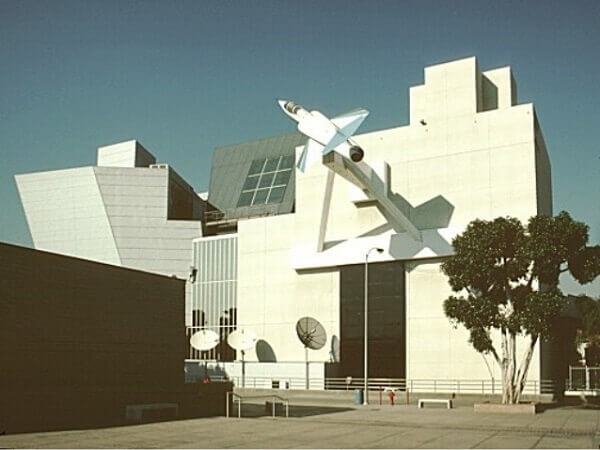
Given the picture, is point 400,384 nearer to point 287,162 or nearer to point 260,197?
point 260,197

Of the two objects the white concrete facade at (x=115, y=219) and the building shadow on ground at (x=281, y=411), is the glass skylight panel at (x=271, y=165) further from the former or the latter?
the building shadow on ground at (x=281, y=411)

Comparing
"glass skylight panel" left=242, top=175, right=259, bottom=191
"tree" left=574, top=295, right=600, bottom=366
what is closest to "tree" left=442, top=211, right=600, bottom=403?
"tree" left=574, top=295, right=600, bottom=366

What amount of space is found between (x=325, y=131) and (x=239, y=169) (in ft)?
116

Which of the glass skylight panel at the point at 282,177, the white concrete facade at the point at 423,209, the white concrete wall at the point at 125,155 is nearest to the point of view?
the white concrete facade at the point at 423,209

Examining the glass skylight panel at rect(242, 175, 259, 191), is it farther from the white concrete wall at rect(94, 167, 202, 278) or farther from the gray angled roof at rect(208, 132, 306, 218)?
the white concrete wall at rect(94, 167, 202, 278)

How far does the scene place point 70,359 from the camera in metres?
30.1

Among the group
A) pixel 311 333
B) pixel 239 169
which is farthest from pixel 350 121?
pixel 239 169

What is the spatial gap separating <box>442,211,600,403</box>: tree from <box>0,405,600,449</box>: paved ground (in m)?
5.05

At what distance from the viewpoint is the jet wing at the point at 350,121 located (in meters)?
48.6

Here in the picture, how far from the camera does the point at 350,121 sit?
4916 centimetres

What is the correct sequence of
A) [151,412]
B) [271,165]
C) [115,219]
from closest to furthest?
A: [151,412]
[115,219]
[271,165]

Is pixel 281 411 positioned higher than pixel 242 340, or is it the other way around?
pixel 242 340

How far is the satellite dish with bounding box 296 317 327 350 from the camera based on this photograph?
2290 inches

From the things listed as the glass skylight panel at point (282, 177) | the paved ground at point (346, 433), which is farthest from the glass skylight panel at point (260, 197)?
the paved ground at point (346, 433)
